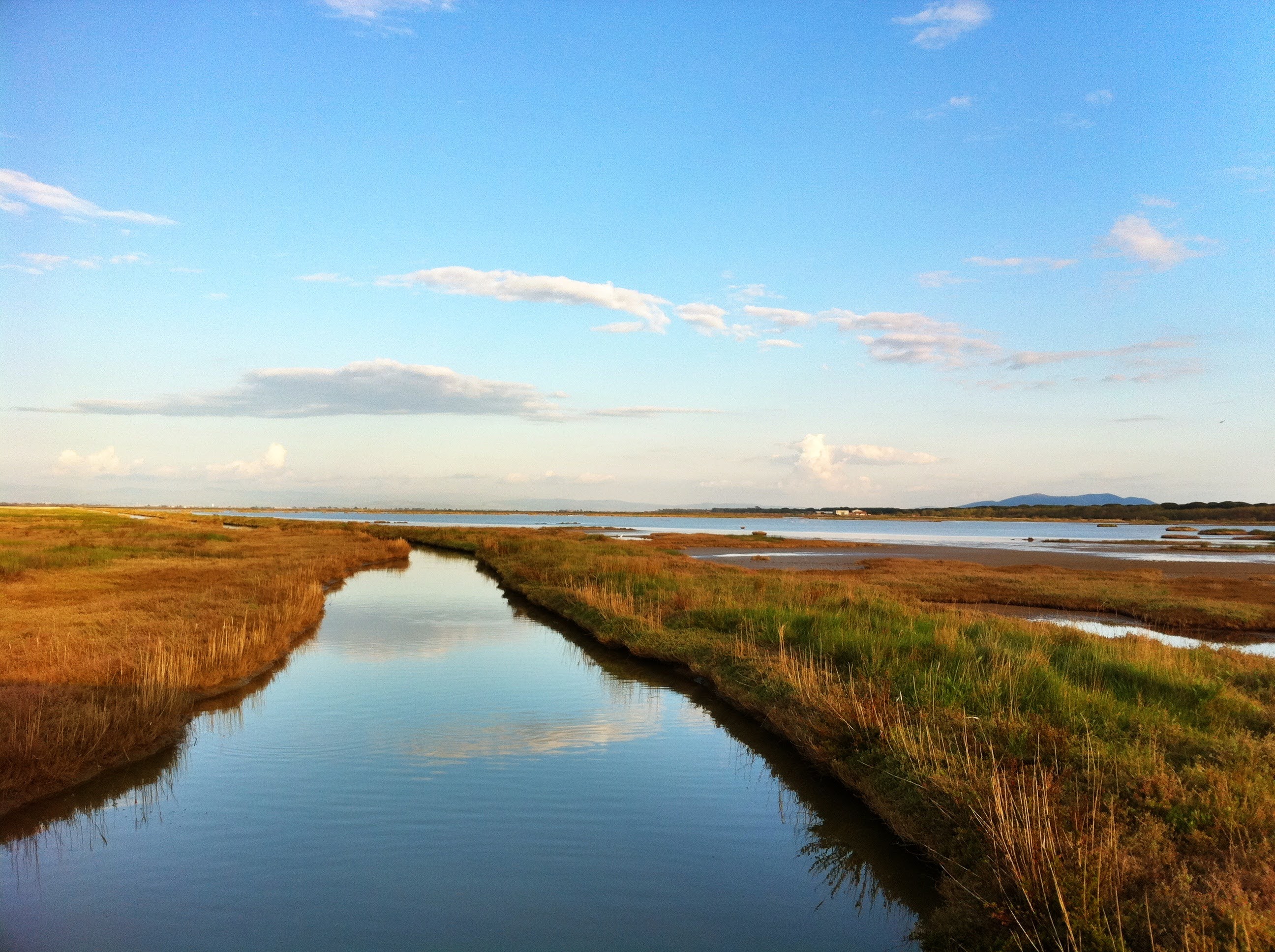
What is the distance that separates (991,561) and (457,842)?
5882 centimetres

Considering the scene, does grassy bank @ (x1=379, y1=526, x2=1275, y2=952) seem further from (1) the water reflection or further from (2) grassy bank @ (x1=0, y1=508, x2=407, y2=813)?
(2) grassy bank @ (x1=0, y1=508, x2=407, y2=813)

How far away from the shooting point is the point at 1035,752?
985cm

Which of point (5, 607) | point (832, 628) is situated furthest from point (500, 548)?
point (832, 628)

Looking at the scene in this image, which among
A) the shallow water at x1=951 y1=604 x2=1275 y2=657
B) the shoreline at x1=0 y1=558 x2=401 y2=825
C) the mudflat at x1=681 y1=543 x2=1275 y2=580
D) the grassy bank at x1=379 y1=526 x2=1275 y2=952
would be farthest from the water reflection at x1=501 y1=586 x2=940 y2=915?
the mudflat at x1=681 y1=543 x2=1275 y2=580

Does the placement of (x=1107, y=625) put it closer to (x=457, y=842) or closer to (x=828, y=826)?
(x=828, y=826)

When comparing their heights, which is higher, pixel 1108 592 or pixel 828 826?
pixel 828 826

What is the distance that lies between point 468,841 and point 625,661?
490 inches

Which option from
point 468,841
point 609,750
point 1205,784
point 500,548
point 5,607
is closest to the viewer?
point 1205,784

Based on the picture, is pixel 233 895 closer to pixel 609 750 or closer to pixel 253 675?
pixel 609 750

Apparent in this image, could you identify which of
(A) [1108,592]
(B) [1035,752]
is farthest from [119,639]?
(A) [1108,592]

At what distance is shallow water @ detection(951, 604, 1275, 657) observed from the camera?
82.6 ft

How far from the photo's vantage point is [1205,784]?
878cm

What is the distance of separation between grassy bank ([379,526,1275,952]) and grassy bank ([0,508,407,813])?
1040 cm

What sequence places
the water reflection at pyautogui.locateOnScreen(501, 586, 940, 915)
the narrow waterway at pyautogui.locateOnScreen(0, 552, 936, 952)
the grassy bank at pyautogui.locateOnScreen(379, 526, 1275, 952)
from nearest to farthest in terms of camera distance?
the grassy bank at pyautogui.locateOnScreen(379, 526, 1275, 952), the narrow waterway at pyautogui.locateOnScreen(0, 552, 936, 952), the water reflection at pyautogui.locateOnScreen(501, 586, 940, 915)
